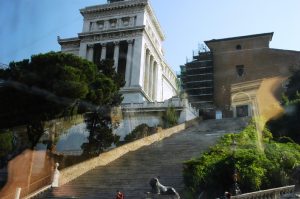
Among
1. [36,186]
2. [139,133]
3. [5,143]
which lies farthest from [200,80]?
[36,186]

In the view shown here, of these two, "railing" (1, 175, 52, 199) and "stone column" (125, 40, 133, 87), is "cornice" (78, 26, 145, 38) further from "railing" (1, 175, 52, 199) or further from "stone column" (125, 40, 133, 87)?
"railing" (1, 175, 52, 199)

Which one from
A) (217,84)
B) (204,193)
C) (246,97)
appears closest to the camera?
(204,193)

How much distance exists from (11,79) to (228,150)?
12495mm

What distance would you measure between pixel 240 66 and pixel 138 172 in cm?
3423

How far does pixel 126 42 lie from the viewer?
48844 mm

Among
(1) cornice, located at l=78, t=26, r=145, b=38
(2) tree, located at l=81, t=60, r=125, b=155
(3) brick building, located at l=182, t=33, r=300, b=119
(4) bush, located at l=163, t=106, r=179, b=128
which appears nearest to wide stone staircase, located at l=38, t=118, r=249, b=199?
(2) tree, located at l=81, t=60, r=125, b=155

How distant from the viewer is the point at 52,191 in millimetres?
17438

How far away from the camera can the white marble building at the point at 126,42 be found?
4725cm

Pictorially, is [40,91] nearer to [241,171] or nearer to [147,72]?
[241,171]

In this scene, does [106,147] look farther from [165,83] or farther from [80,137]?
[165,83]

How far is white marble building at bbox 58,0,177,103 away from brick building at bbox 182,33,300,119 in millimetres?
4975

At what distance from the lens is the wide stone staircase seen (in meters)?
16.6

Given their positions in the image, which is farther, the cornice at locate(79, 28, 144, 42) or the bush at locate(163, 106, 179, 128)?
the cornice at locate(79, 28, 144, 42)

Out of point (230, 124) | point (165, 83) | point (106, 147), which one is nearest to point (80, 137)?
point (106, 147)
